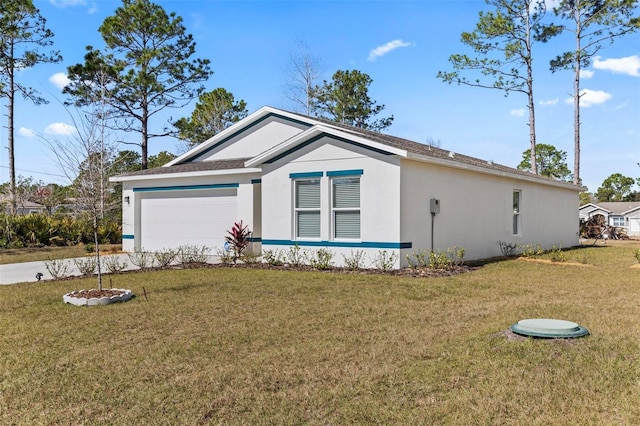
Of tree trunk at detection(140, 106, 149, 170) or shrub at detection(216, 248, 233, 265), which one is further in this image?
tree trunk at detection(140, 106, 149, 170)

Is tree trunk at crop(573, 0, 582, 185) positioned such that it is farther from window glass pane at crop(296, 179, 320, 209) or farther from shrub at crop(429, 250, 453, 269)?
window glass pane at crop(296, 179, 320, 209)

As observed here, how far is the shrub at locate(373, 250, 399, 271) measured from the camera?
11383 millimetres

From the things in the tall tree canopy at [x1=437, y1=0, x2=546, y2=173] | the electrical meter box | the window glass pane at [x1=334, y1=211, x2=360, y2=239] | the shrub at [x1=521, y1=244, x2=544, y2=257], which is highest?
the tall tree canopy at [x1=437, y1=0, x2=546, y2=173]

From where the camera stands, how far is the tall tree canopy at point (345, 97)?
34.6 meters

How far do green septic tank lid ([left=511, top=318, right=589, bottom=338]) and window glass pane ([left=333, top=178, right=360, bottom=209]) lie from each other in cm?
687

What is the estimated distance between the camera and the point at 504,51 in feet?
92.0

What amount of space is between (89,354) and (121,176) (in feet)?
43.9

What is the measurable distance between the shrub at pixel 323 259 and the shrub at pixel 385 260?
A: 3.98 feet

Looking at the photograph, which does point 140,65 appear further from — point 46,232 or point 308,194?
point 308,194

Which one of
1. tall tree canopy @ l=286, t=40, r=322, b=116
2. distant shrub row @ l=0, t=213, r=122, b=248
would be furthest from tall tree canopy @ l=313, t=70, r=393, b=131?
distant shrub row @ l=0, t=213, r=122, b=248

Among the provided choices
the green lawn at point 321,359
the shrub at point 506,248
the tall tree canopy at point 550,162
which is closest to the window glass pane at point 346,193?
the green lawn at point 321,359

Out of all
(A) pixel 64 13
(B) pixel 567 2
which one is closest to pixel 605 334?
(A) pixel 64 13

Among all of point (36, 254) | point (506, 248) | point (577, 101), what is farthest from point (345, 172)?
point (577, 101)

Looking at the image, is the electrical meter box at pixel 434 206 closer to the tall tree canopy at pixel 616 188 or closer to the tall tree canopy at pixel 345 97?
the tall tree canopy at pixel 345 97
